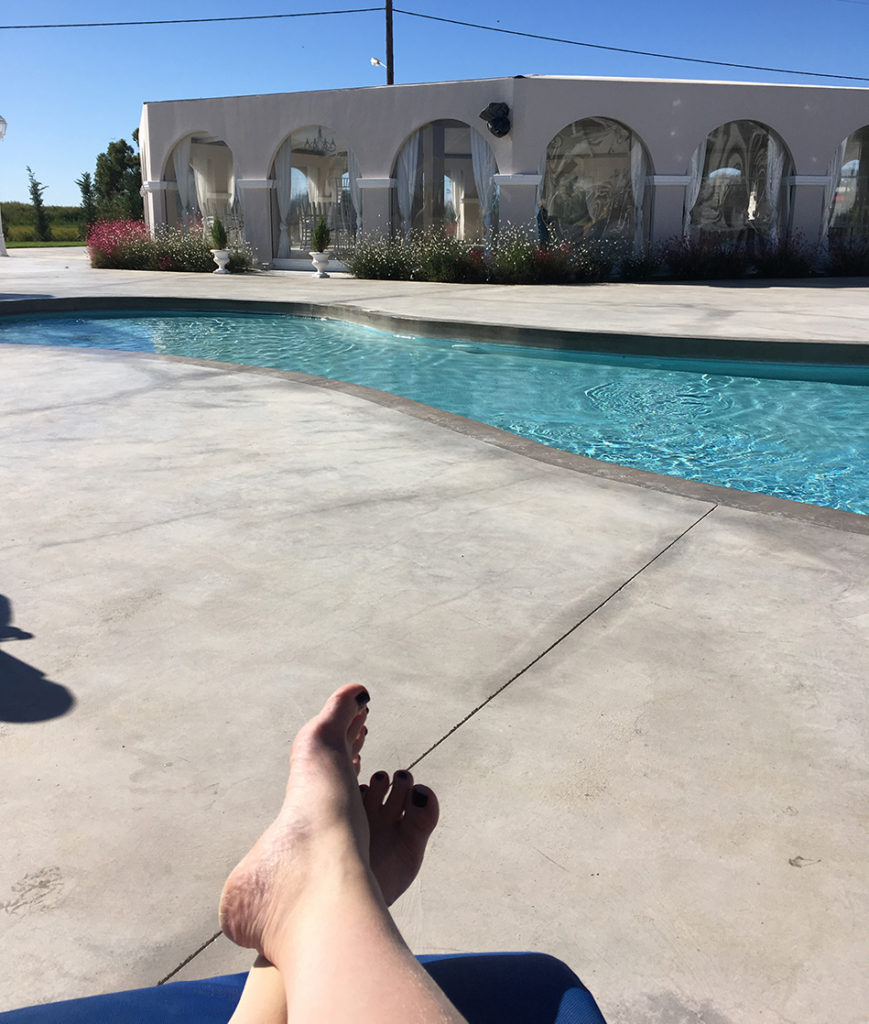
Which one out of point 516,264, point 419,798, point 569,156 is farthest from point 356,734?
point 569,156

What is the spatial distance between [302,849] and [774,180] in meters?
16.7

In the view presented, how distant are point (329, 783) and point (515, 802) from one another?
56 centimetres

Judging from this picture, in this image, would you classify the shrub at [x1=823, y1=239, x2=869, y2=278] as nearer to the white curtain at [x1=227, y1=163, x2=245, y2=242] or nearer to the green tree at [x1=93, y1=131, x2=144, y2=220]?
the white curtain at [x1=227, y1=163, x2=245, y2=242]

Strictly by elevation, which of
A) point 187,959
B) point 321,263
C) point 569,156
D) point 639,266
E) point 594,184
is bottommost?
point 187,959

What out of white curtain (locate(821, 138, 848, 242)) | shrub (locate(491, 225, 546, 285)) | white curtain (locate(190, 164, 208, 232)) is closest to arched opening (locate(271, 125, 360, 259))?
white curtain (locate(190, 164, 208, 232))

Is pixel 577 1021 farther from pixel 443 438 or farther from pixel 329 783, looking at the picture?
pixel 443 438

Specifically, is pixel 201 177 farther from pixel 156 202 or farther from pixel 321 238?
pixel 321 238

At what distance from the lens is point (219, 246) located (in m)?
15.8

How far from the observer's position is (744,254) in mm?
14961

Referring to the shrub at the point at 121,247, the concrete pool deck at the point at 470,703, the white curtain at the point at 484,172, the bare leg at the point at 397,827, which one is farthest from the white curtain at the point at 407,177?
the bare leg at the point at 397,827

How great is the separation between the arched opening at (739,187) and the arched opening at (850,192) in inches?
35.3

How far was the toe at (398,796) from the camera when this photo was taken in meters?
1.31

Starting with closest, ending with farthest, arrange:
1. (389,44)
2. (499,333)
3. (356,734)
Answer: (356,734)
(499,333)
(389,44)

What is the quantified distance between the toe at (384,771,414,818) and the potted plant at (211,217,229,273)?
50.5 feet
